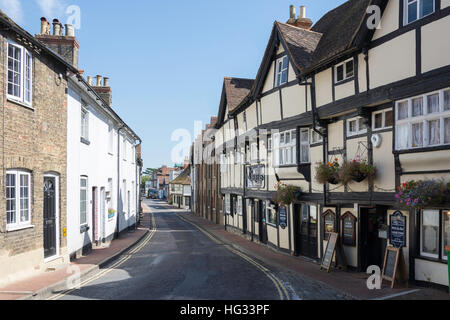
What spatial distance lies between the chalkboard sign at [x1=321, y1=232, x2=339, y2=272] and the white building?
9.50m

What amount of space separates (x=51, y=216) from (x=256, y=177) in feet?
37.2

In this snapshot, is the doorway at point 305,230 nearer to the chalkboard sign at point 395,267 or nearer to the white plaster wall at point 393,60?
the chalkboard sign at point 395,267

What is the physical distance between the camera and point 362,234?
41.5 ft

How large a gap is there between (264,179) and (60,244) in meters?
10.6

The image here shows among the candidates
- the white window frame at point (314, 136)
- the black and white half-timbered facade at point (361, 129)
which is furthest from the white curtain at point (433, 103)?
the white window frame at point (314, 136)

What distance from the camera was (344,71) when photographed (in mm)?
12992

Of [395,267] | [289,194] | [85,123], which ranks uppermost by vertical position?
[85,123]

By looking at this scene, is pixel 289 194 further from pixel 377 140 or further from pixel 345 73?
pixel 345 73

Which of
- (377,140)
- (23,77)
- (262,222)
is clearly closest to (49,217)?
(23,77)

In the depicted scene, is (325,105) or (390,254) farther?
(325,105)
